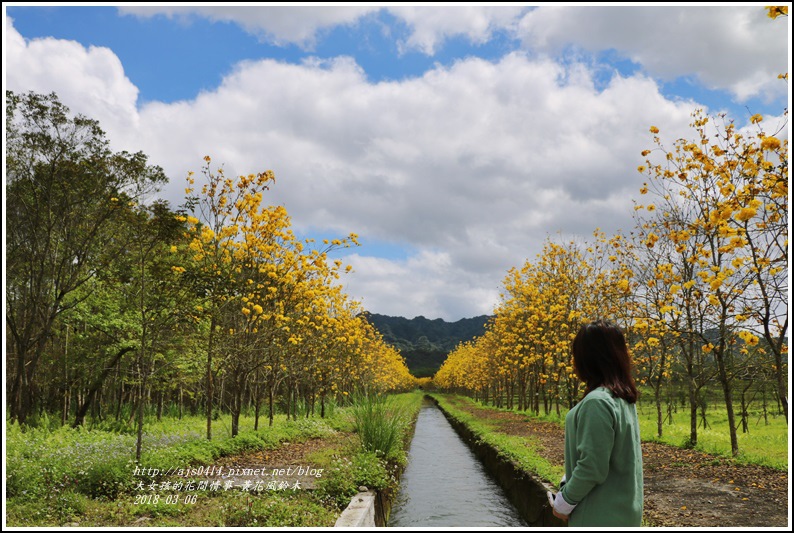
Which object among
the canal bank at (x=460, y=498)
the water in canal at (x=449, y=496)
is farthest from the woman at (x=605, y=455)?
the water in canal at (x=449, y=496)

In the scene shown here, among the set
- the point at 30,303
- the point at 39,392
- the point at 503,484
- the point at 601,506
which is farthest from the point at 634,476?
the point at 39,392

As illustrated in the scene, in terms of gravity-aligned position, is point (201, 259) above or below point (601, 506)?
above

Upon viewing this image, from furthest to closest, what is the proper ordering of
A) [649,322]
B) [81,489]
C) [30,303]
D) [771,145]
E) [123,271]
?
[30,303]
[123,271]
[649,322]
[81,489]
[771,145]

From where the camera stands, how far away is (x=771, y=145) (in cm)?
462

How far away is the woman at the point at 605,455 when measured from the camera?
252 cm

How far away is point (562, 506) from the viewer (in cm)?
265

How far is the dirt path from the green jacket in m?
4.63

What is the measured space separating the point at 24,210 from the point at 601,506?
17.4m

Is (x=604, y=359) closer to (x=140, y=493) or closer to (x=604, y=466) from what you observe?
(x=604, y=466)

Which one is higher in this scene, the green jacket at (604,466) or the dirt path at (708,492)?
the green jacket at (604,466)

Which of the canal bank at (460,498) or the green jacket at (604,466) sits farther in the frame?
the canal bank at (460,498)

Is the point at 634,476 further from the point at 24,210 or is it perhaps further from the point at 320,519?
the point at 24,210

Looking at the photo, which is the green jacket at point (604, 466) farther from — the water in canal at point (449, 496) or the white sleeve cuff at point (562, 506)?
the water in canal at point (449, 496)

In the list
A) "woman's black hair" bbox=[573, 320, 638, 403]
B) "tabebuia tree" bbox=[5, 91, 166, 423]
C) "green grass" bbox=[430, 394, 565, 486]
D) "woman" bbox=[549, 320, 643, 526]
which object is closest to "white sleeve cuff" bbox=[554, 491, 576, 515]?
"woman" bbox=[549, 320, 643, 526]
